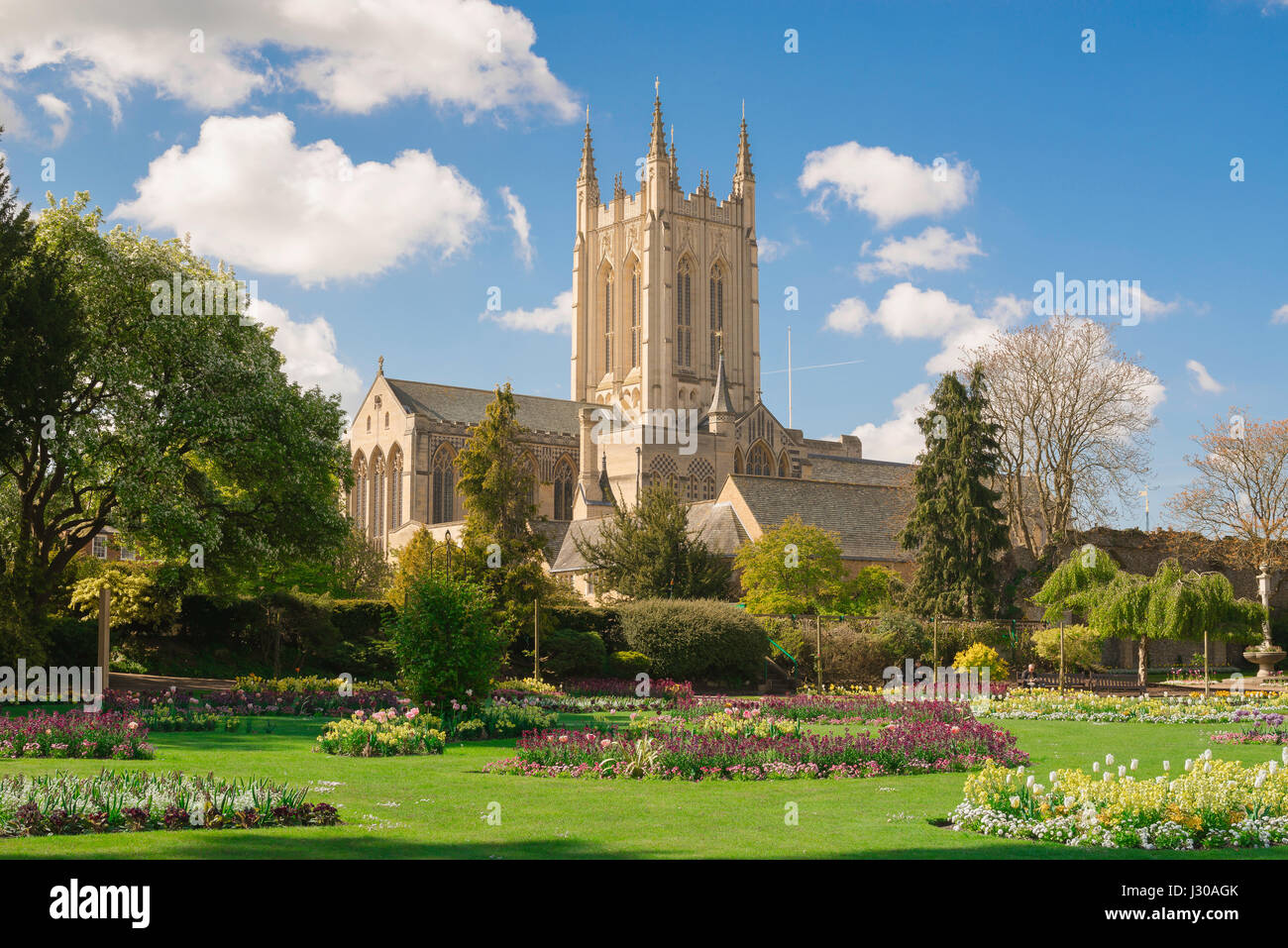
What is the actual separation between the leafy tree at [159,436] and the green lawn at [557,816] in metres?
11.3

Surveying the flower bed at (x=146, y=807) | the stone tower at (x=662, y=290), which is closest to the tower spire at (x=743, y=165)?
the stone tower at (x=662, y=290)

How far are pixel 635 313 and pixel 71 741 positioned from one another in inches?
3726

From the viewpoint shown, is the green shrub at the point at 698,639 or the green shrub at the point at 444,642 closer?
the green shrub at the point at 444,642

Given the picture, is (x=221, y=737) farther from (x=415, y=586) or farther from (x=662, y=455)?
(x=662, y=455)

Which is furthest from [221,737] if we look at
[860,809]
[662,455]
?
[662,455]

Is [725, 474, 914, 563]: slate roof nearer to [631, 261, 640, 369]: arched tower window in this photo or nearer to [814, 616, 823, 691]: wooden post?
[814, 616, 823, 691]: wooden post

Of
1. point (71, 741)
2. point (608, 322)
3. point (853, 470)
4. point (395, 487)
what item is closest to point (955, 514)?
point (71, 741)

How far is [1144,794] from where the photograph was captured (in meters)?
9.05

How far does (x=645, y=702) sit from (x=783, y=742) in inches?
473

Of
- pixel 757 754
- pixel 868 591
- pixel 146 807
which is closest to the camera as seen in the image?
pixel 146 807

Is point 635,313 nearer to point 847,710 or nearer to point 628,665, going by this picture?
point 628,665

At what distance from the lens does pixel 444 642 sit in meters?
17.6

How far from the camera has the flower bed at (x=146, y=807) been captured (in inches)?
349

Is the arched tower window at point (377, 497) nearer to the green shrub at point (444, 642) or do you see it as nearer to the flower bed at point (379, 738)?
the green shrub at point (444, 642)
